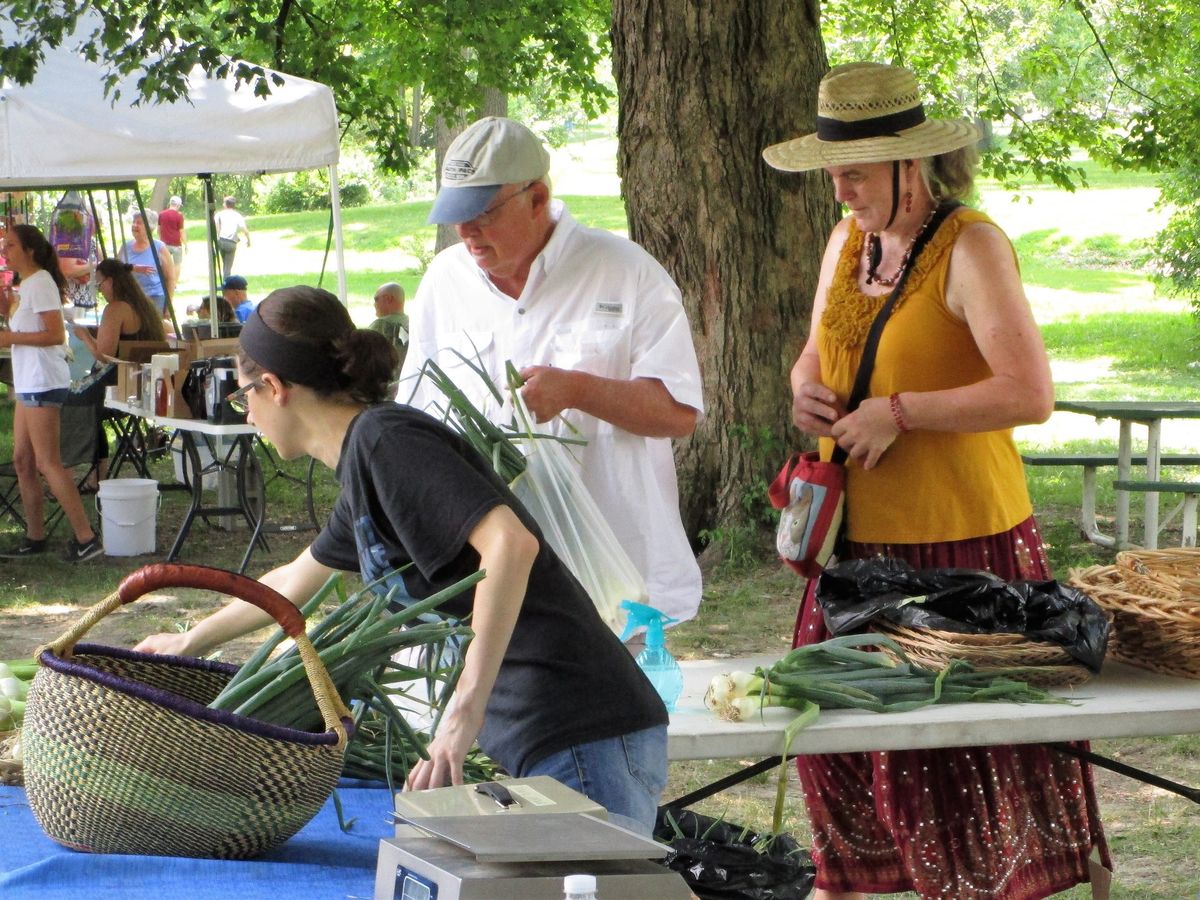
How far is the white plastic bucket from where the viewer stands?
7.67m

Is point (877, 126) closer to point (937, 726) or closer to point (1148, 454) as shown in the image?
point (937, 726)

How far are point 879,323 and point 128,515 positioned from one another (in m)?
5.68

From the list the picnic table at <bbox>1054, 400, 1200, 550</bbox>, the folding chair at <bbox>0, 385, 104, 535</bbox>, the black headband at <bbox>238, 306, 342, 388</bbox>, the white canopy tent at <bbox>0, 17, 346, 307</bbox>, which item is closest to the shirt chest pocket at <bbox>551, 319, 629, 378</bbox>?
the black headband at <bbox>238, 306, 342, 388</bbox>

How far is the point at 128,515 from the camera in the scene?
7.68m

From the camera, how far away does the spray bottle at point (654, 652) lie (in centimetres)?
262

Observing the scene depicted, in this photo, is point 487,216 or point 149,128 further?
point 149,128

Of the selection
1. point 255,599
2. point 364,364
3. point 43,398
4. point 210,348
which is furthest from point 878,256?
point 210,348

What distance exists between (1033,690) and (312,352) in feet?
4.67

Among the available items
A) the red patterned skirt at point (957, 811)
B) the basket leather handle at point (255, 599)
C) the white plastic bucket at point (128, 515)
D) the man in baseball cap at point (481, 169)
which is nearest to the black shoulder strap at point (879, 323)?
the red patterned skirt at point (957, 811)

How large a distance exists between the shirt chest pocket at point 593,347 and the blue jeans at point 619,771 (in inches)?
38.7

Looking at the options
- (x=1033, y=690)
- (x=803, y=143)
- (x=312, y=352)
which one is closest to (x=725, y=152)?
(x=803, y=143)

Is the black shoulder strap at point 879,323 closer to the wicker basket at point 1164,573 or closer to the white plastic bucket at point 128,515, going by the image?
the wicker basket at point 1164,573

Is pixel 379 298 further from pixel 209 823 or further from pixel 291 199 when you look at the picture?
pixel 291 199

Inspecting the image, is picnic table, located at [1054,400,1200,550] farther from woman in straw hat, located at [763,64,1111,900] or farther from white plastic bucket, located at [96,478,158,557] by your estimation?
white plastic bucket, located at [96,478,158,557]
